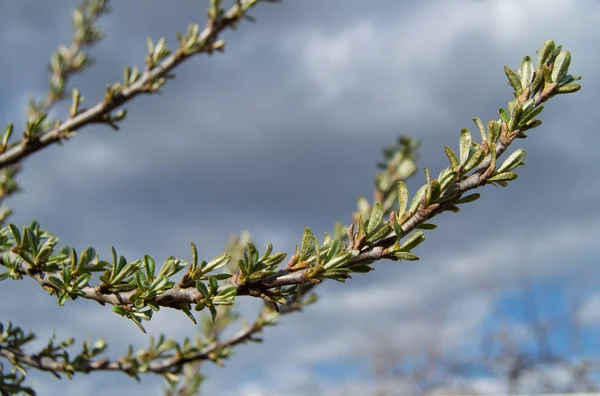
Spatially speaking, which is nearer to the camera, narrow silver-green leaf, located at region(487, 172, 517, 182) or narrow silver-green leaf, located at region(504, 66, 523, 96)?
narrow silver-green leaf, located at region(487, 172, 517, 182)

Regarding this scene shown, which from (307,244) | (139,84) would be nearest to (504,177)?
(307,244)

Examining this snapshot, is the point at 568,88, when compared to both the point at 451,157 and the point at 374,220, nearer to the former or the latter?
the point at 451,157

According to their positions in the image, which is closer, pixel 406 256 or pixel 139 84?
pixel 406 256

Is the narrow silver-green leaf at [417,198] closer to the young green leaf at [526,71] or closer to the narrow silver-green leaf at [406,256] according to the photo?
the narrow silver-green leaf at [406,256]

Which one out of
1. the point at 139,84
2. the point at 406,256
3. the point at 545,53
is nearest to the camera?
the point at 406,256

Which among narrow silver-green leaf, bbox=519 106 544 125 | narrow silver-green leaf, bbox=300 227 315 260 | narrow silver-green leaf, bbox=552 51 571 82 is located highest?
narrow silver-green leaf, bbox=552 51 571 82

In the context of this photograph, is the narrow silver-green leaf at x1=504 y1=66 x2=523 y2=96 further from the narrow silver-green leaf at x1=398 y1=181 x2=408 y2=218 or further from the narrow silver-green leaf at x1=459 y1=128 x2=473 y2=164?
the narrow silver-green leaf at x1=398 y1=181 x2=408 y2=218

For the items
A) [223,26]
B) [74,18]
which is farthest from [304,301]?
[74,18]

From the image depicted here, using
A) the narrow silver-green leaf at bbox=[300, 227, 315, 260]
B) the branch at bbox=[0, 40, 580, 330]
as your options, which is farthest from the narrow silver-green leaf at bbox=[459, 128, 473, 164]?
the narrow silver-green leaf at bbox=[300, 227, 315, 260]

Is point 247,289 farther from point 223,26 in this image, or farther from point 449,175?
point 223,26

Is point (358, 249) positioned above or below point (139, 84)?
below

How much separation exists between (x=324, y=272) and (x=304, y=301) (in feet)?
5.92

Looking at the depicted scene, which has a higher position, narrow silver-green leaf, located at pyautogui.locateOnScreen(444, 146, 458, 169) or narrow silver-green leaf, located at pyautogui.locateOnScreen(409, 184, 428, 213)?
narrow silver-green leaf, located at pyautogui.locateOnScreen(444, 146, 458, 169)

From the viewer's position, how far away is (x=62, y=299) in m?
1.61
